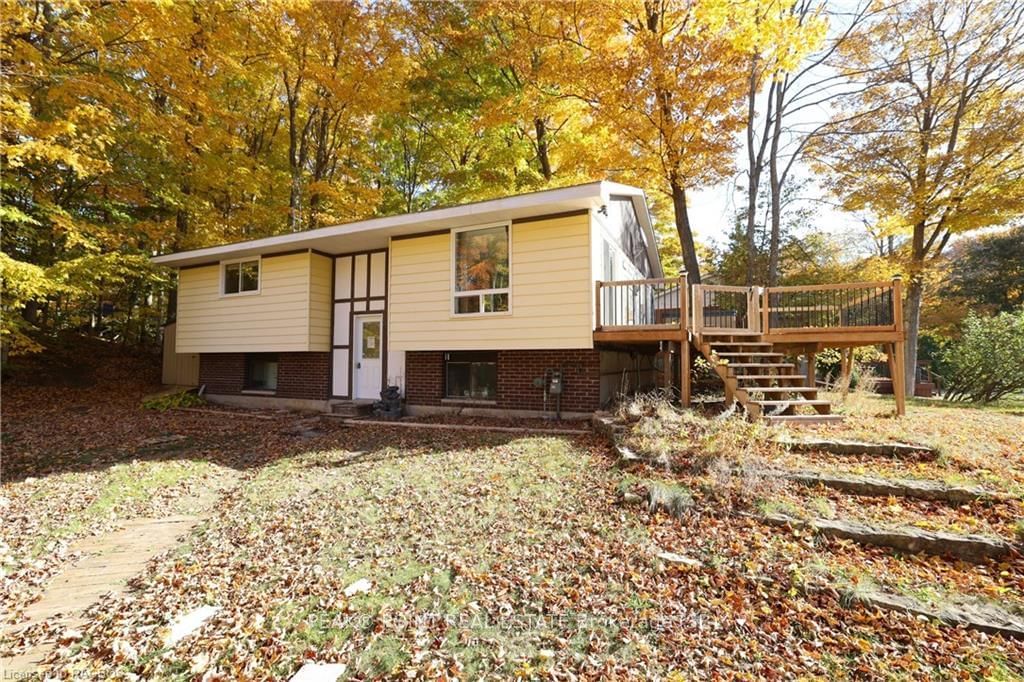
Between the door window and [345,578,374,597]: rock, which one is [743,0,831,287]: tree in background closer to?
the door window

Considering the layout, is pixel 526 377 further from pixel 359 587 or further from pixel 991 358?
pixel 991 358

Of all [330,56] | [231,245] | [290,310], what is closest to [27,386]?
[231,245]

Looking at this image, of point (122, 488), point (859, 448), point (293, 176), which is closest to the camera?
point (859, 448)

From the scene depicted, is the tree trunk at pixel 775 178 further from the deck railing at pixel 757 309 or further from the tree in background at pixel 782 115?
the deck railing at pixel 757 309

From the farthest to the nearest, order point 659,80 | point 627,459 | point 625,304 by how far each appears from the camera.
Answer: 1. point 659,80
2. point 625,304
3. point 627,459

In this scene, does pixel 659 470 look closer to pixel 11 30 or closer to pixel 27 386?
pixel 11 30

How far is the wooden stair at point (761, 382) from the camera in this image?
22.2ft

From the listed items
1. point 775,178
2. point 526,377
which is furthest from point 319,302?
point 775,178

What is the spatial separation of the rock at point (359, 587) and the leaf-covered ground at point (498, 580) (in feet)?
0.15

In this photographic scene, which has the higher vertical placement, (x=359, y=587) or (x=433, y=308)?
(x=433, y=308)

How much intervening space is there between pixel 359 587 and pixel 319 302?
9258mm

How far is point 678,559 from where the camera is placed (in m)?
3.70

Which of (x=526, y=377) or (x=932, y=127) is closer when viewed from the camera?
(x=526, y=377)

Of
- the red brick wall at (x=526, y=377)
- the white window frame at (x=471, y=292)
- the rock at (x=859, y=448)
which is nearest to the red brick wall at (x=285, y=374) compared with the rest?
the red brick wall at (x=526, y=377)
